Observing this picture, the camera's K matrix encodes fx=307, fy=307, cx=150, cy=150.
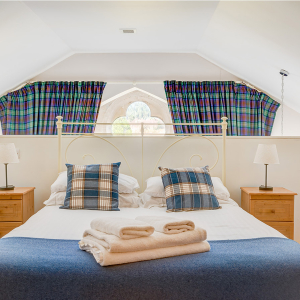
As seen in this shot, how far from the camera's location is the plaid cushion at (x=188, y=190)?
2484mm

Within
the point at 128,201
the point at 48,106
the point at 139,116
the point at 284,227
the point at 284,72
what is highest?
the point at 284,72

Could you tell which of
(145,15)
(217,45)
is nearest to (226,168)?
(217,45)

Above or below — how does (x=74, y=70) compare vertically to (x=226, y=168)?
above

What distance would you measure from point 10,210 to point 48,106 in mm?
2252

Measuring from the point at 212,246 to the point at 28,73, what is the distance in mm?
3640

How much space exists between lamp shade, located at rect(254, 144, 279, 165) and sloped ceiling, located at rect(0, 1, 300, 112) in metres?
0.87

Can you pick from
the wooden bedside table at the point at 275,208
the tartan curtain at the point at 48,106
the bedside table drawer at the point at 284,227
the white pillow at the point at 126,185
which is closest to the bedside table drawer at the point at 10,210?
the white pillow at the point at 126,185

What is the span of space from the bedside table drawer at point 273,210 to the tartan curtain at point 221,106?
6.32ft

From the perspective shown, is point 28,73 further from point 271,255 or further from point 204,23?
point 271,255

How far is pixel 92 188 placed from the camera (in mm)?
2576

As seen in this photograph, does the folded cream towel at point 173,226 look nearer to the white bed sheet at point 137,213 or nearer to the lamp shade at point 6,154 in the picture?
the white bed sheet at point 137,213

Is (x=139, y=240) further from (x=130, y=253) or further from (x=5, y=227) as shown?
(x=5, y=227)

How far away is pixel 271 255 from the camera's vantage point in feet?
4.81

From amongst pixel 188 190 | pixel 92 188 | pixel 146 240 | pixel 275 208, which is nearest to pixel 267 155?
pixel 275 208
